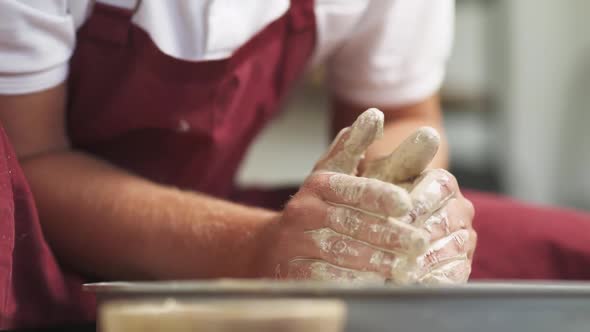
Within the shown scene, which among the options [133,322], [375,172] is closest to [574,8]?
[375,172]

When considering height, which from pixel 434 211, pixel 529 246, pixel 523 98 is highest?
pixel 434 211

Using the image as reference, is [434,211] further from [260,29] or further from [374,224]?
[260,29]

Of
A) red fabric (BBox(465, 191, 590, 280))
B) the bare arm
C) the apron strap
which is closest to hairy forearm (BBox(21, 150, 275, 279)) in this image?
the bare arm

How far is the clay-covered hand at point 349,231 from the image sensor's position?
1.24ft

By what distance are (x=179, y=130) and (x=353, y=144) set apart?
19cm

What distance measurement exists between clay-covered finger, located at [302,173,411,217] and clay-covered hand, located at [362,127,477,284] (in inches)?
0.7

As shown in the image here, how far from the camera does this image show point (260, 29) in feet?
1.83

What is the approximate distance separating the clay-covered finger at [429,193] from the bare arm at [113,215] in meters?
0.12

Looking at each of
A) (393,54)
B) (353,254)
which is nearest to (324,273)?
(353,254)

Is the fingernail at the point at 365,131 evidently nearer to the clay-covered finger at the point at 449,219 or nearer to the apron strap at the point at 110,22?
the clay-covered finger at the point at 449,219

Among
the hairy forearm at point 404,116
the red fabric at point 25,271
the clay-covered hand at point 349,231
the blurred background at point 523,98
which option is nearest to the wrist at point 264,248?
the clay-covered hand at point 349,231

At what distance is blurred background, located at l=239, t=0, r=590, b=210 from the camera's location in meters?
1.96

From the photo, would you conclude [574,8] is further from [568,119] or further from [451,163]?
[451,163]

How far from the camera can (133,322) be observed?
27cm
